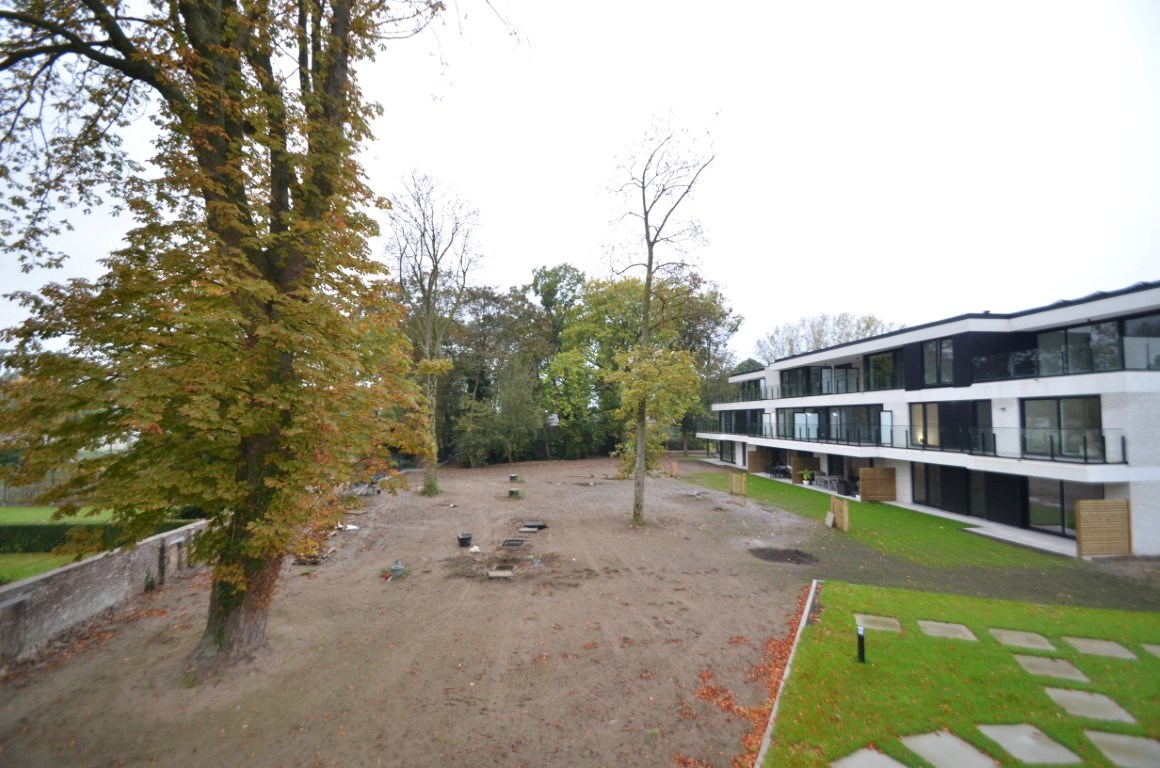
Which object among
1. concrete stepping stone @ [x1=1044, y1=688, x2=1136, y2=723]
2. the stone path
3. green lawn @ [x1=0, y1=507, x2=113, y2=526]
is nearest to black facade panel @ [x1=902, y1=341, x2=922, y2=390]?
the stone path

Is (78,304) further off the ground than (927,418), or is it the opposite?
(78,304)

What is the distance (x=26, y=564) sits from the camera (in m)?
14.0

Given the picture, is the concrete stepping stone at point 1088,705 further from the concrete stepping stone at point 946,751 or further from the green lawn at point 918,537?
the green lawn at point 918,537

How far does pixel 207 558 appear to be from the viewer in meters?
7.28

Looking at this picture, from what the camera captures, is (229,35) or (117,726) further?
(229,35)

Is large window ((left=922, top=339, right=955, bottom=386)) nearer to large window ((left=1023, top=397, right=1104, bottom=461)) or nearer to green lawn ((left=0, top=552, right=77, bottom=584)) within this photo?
large window ((left=1023, top=397, right=1104, bottom=461))

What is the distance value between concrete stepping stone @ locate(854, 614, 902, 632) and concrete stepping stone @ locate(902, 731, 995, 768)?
10.8ft

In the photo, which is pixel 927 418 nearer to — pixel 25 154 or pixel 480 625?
pixel 480 625

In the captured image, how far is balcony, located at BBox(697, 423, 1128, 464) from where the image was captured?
14.6 m

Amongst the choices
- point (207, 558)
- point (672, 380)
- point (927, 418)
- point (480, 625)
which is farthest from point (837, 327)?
point (207, 558)

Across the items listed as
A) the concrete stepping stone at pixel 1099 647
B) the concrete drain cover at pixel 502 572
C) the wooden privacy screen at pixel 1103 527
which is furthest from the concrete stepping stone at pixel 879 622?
the wooden privacy screen at pixel 1103 527

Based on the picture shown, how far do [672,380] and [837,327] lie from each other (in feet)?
148

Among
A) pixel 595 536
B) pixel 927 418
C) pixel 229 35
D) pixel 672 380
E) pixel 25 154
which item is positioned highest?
pixel 229 35

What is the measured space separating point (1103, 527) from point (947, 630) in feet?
32.9
